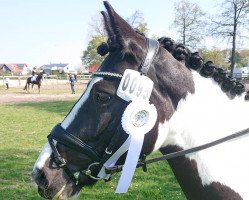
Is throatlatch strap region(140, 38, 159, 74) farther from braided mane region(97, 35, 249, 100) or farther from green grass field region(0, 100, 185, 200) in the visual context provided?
green grass field region(0, 100, 185, 200)

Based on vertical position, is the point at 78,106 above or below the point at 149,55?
below

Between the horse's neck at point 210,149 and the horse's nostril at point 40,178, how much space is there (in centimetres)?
79

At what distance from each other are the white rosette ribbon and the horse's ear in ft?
1.31

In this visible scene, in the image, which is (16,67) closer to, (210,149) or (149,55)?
(149,55)

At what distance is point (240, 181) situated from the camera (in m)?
2.35

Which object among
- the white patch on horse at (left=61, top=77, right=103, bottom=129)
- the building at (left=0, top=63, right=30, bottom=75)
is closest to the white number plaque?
the white patch on horse at (left=61, top=77, right=103, bottom=129)

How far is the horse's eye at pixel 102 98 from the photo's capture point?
227cm

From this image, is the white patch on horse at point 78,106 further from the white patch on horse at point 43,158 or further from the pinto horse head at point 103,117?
the white patch on horse at point 43,158

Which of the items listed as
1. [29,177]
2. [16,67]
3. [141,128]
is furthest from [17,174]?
[16,67]

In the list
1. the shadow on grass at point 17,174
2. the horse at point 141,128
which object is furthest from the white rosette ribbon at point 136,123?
the shadow on grass at point 17,174

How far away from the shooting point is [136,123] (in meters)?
2.30

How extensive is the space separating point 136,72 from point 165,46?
1.12 feet

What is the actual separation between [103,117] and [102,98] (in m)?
0.12

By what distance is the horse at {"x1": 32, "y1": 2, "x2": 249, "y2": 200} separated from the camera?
89.8 inches
